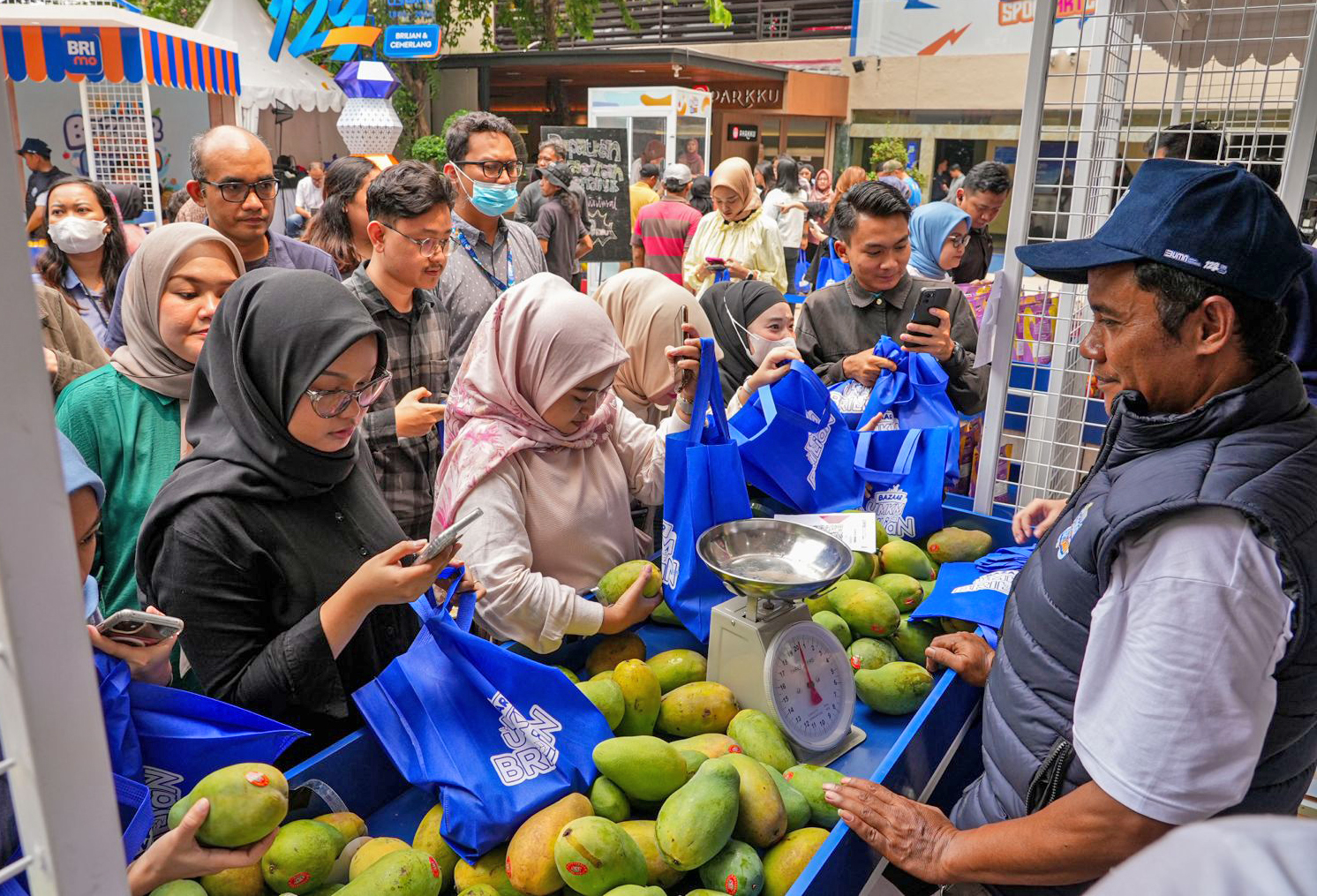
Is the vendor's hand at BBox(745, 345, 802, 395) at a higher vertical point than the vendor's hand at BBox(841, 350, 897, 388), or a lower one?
higher

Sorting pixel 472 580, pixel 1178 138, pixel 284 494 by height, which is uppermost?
pixel 1178 138

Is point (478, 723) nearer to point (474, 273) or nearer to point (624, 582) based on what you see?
point (624, 582)

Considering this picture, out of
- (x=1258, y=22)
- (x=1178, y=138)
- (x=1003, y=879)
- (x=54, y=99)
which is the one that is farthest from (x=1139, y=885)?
(x=54, y=99)

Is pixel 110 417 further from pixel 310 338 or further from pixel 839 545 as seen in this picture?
pixel 839 545

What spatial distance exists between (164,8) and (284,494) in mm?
18717

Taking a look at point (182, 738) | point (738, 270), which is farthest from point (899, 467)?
point (738, 270)

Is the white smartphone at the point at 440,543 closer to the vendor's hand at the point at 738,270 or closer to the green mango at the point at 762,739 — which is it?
the green mango at the point at 762,739

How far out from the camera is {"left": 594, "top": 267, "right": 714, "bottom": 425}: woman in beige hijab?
10.7 feet

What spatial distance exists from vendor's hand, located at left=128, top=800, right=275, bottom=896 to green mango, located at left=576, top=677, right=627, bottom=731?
638 millimetres

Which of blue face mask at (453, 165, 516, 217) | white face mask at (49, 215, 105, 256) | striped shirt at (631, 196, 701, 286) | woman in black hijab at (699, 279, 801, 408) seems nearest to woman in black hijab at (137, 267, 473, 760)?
woman in black hijab at (699, 279, 801, 408)

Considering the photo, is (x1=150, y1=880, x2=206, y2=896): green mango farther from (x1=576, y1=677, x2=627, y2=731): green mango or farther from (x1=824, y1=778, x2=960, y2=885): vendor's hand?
(x1=824, y1=778, x2=960, y2=885): vendor's hand

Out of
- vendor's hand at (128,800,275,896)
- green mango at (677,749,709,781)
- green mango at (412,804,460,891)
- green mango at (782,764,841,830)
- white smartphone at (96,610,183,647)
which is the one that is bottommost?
green mango at (412,804,460,891)

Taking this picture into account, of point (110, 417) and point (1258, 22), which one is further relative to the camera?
point (1258, 22)

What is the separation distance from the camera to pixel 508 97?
1980cm
